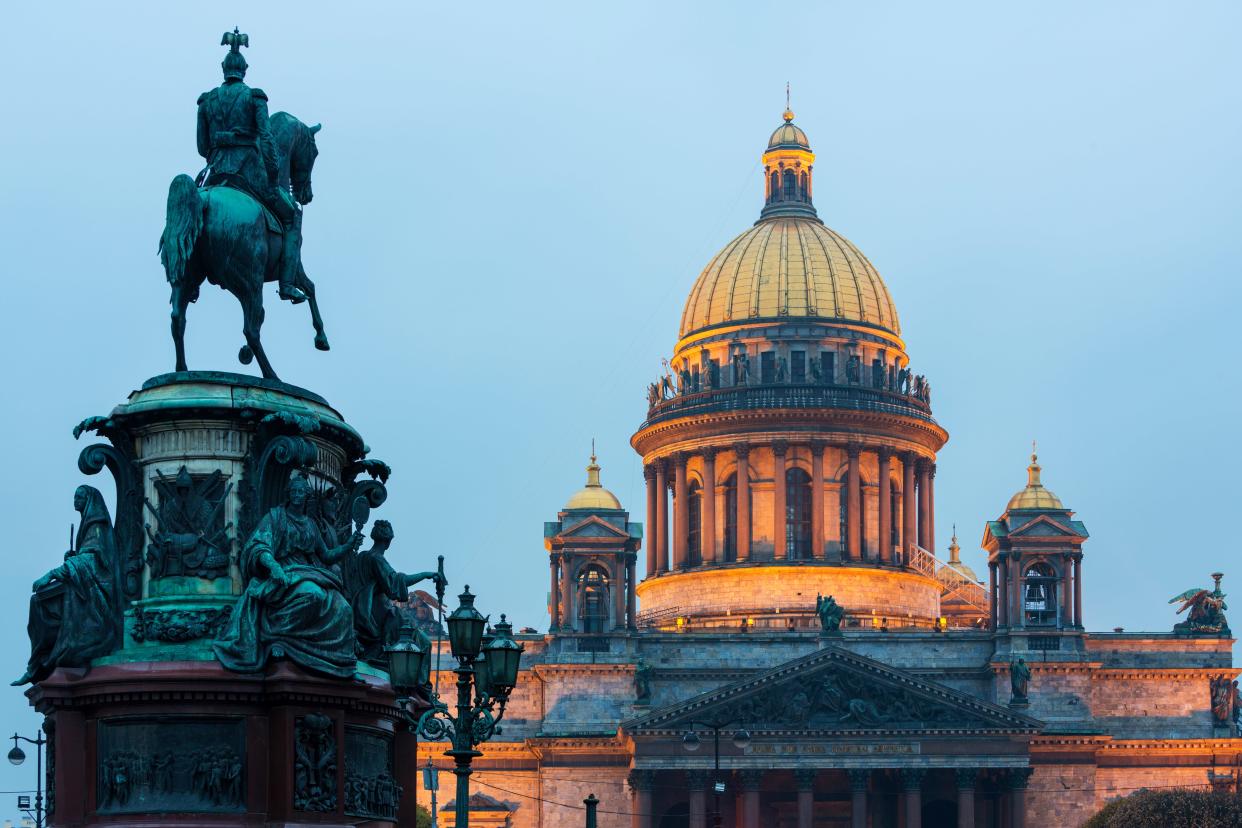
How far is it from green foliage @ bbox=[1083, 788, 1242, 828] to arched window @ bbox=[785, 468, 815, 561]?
32973mm

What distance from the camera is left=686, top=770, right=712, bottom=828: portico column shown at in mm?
108188

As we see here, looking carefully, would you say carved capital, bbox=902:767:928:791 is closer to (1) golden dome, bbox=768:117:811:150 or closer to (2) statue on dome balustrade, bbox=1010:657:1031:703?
(2) statue on dome balustrade, bbox=1010:657:1031:703

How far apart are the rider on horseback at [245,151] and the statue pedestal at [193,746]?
3.95m

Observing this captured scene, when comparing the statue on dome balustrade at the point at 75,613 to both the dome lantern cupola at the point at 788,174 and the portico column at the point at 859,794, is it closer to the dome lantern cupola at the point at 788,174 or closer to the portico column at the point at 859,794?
the portico column at the point at 859,794

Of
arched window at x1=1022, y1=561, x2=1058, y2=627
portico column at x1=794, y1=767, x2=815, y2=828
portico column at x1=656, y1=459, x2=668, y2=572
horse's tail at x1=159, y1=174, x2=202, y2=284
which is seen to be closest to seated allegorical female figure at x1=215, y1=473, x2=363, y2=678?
horse's tail at x1=159, y1=174, x2=202, y2=284

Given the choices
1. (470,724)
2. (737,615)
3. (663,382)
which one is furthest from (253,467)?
(663,382)

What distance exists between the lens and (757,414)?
125625mm

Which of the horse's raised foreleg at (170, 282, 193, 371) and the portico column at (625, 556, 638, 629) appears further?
the portico column at (625, 556, 638, 629)

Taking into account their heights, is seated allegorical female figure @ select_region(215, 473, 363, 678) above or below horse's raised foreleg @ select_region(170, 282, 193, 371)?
below

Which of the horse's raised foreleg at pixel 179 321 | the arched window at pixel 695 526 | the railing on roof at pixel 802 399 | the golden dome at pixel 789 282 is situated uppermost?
the golden dome at pixel 789 282

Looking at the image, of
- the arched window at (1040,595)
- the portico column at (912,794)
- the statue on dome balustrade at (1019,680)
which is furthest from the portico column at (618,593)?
the arched window at (1040,595)

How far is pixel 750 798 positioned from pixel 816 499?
808 inches

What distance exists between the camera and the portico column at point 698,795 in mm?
108188

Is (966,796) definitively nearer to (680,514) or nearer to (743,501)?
(743,501)
